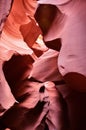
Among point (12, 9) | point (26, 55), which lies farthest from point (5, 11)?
point (26, 55)

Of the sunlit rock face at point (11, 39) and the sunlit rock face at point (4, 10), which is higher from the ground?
the sunlit rock face at point (4, 10)

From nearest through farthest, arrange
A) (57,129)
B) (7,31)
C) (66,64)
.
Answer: (66,64), (57,129), (7,31)

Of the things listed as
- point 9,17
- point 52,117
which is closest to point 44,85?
point 52,117

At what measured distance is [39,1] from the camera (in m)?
0.63

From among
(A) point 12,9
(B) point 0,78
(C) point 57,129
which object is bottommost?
(C) point 57,129

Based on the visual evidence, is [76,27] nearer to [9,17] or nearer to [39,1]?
[39,1]

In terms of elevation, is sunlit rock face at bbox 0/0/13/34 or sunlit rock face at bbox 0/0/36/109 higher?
sunlit rock face at bbox 0/0/13/34

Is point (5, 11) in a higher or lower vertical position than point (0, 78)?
higher

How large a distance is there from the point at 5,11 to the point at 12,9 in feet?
0.14

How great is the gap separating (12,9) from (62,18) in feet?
0.55

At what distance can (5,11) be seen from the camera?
2.29 ft

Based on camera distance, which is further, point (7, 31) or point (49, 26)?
point (7, 31)

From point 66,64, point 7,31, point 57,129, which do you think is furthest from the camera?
point 7,31

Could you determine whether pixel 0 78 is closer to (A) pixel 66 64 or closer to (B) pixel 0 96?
(B) pixel 0 96
